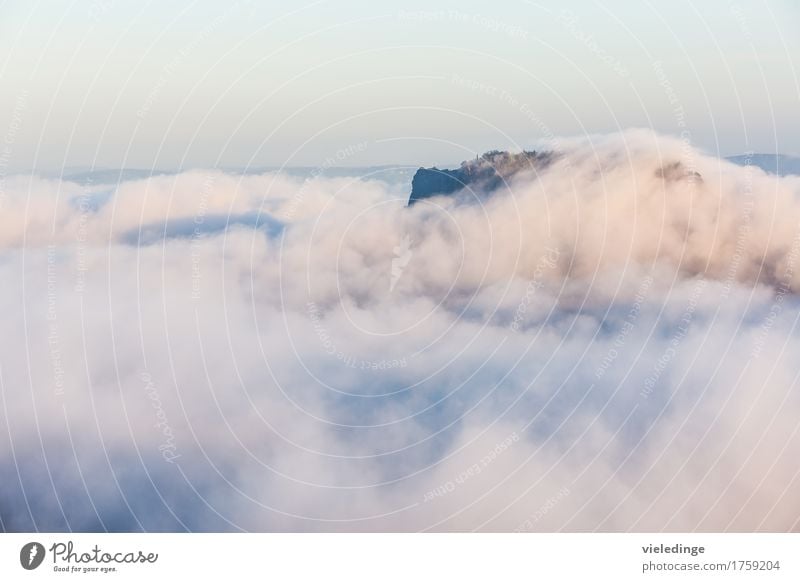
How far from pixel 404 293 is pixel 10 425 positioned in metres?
4.28

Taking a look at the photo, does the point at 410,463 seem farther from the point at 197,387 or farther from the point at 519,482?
the point at 197,387

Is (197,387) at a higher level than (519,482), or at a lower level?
higher

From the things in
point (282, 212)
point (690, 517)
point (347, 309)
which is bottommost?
point (690, 517)

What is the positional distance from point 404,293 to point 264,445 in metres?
2.29

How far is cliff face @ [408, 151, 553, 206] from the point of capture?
34.1ft

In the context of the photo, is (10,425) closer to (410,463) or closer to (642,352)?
(410,463)

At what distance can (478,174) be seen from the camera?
1065 centimetres

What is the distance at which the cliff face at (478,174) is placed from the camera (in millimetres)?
10406

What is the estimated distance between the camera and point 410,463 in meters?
9.70
